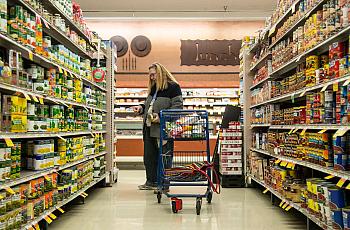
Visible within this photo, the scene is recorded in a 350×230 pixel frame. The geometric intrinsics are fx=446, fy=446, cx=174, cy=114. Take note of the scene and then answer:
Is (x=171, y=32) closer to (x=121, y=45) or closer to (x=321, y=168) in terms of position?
(x=121, y=45)

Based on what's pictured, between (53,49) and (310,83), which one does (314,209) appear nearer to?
(310,83)

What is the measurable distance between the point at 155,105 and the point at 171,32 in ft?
24.3

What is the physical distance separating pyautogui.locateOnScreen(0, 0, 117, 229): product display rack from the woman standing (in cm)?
68

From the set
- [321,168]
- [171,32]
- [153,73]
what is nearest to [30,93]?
[321,168]

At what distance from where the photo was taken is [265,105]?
230 inches

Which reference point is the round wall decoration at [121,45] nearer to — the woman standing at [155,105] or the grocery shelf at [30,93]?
the woman standing at [155,105]

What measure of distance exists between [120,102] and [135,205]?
290 inches

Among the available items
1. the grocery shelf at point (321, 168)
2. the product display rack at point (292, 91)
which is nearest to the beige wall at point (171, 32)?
the product display rack at point (292, 91)

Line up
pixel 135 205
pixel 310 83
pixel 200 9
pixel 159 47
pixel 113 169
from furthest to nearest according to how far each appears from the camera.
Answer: pixel 159 47
pixel 200 9
pixel 113 169
pixel 135 205
pixel 310 83

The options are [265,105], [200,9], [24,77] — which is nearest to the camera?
[24,77]

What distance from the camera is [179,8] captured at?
12.2 meters

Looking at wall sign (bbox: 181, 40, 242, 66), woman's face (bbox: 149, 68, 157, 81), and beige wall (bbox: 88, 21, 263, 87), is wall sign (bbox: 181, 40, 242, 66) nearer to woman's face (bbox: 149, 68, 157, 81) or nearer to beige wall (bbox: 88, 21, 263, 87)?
beige wall (bbox: 88, 21, 263, 87)

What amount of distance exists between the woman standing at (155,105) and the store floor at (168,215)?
0.50 metres

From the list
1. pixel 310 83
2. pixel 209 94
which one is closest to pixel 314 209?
pixel 310 83
